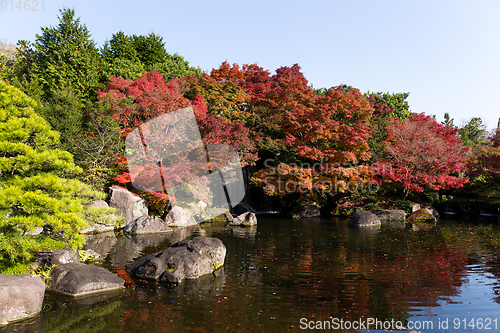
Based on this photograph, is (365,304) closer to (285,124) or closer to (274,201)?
(285,124)

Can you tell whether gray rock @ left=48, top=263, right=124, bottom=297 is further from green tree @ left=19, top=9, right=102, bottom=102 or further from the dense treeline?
green tree @ left=19, top=9, right=102, bottom=102

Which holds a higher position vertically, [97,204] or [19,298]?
[97,204]

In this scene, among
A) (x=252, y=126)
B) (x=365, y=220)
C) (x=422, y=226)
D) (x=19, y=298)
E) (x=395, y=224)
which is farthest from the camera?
(x=252, y=126)

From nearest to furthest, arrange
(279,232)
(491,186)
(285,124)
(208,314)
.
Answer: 1. (208,314)
2. (279,232)
3. (285,124)
4. (491,186)

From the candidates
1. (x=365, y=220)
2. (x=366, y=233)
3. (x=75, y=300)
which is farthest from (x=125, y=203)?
(x=365, y=220)

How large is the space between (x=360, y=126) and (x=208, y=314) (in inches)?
867

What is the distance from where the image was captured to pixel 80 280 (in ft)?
28.5

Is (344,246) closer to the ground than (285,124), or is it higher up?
closer to the ground

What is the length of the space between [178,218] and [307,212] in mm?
12160

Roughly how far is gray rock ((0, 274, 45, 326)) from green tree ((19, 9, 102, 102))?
21.3m

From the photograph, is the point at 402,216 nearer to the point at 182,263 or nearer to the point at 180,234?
the point at 180,234

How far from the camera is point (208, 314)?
7.24 metres

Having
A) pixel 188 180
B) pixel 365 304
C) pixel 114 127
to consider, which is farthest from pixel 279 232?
pixel 114 127

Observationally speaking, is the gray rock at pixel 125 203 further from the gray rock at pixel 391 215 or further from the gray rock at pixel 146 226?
the gray rock at pixel 391 215
